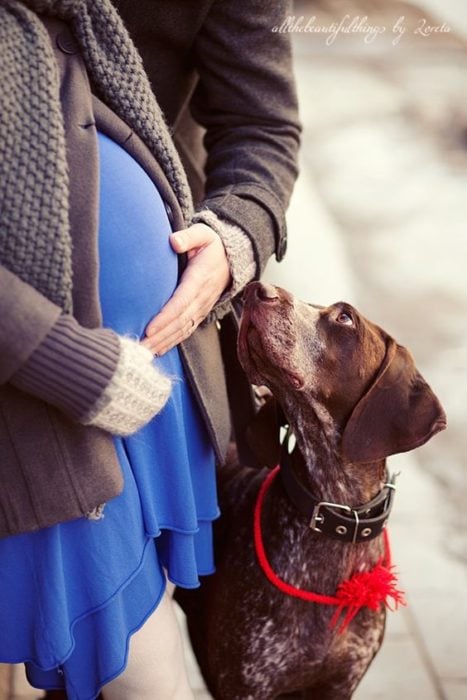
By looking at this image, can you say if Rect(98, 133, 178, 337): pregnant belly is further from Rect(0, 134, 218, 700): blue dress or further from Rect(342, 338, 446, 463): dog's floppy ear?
Rect(342, 338, 446, 463): dog's floppy ear

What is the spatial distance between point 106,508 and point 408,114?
6.35 m

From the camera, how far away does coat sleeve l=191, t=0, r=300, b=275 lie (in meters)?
1.90

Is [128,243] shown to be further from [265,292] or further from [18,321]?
[265,292]

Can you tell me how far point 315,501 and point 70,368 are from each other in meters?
0.87

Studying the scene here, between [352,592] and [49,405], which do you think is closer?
[49,405]

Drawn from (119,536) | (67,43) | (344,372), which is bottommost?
(119,536)

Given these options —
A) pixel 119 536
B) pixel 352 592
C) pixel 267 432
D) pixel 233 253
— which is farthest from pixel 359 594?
pixel 233 253

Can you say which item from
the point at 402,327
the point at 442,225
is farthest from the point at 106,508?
the point at 442,225

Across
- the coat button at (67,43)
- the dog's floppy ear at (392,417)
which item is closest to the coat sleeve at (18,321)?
the coat button at (67,43)

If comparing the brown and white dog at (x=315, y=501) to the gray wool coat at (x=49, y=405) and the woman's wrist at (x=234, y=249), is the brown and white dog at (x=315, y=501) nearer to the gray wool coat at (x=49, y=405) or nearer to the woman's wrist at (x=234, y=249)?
the woman's wrist at (x=234, y=249)

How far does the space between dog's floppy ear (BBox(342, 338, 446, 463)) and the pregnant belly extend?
56 cm

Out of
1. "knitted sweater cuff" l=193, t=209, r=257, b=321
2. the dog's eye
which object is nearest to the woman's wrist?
"knitted sweater cuff" l=193, t=209, r=257, b=321

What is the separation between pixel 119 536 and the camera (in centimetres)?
165

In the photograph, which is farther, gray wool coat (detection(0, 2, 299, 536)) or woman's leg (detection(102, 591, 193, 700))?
woman's leg (detection(102, 591, 193, 700))
